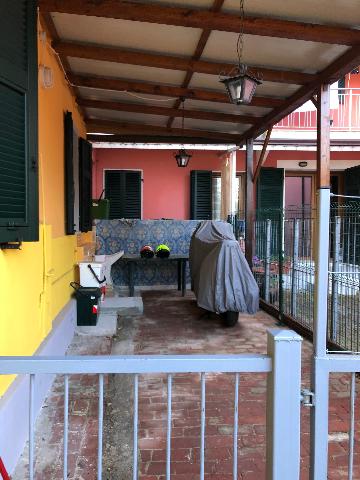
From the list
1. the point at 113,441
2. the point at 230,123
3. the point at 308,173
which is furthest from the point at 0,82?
the point at 308,173

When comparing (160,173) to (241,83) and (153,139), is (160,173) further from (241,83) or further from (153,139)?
(241,83)

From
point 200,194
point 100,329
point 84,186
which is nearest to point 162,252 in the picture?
point 84,186

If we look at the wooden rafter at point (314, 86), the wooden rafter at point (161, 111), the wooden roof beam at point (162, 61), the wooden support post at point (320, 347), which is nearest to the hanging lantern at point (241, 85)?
the wooden roof beam at point (162, 61)

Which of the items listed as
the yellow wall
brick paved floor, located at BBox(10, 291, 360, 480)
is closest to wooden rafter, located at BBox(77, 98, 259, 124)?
the yellow wall

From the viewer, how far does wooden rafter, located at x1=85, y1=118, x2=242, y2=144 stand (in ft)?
28.0

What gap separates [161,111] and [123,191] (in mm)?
4225

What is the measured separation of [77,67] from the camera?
5734 millimetres

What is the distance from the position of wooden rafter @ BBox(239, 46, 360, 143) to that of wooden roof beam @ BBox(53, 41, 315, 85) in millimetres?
179

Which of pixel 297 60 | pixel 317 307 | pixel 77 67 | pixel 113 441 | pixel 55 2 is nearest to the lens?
pixel 317 307

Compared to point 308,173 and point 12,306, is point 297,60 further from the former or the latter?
point 308,173

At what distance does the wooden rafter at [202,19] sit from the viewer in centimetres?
376

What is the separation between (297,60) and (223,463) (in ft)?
14.0

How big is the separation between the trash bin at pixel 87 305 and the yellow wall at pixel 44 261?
176mm

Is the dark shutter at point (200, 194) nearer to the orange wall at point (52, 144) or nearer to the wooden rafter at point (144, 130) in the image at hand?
the wooden rafter at point (144, 130)
